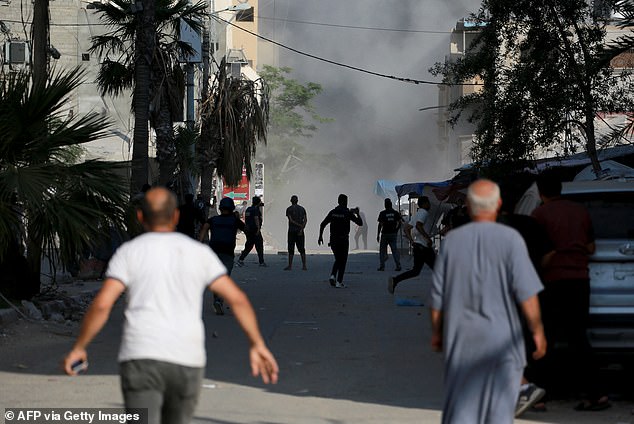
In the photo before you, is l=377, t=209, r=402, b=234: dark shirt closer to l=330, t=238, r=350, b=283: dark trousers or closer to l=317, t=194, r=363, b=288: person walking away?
l=317, t=194, r=363, b=288: person walking away

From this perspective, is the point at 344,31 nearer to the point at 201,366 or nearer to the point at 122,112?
the point at 122,112

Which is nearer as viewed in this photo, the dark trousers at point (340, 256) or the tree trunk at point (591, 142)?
the tree trunk at point (591, 142)

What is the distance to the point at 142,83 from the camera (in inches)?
880

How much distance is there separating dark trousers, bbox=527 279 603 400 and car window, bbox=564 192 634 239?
0.95 metres

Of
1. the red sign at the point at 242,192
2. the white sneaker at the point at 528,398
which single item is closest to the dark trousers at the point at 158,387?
the white sneaker at the point at 528,398

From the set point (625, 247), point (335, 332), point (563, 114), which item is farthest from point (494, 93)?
point (625, 247)

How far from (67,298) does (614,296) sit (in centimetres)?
964

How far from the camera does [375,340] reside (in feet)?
44.3

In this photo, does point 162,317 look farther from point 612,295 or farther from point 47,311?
point 47,311

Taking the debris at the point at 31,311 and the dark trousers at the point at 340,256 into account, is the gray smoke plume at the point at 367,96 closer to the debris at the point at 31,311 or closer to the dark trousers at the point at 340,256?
the dark trousers at the point at 340,256

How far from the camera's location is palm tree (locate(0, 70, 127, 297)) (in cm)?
1361

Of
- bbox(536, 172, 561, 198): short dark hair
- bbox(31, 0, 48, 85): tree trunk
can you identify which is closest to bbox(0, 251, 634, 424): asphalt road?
bbox(536, 172, 561, 198): short dark hair

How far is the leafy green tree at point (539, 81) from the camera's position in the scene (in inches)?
818

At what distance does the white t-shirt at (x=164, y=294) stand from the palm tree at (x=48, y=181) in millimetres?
8355
